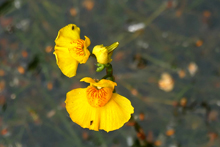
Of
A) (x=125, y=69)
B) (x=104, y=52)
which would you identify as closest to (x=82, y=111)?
(x=104, y=52)

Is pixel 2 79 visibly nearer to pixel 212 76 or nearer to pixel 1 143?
pixel 1 143

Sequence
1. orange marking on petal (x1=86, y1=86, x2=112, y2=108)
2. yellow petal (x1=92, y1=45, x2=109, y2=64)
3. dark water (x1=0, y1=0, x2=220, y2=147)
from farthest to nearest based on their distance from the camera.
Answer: dark water (x1=0, y1=0, x2=220, y2=147) < orange marking on petal (x1=86, y1=86, x2=112, y2=108) < yellow petal (x1=92, y1=45, x2=109, y2=64)

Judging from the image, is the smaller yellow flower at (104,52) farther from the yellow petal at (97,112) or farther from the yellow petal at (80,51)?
the yellow petal at (97,112)

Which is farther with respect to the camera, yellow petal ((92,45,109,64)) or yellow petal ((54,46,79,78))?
yellow petal ((54,46,79,78))

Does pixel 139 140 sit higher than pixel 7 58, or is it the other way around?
pixel 7 58

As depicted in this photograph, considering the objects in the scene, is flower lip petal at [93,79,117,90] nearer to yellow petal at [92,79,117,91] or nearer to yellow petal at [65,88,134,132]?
yellow petal at [92,79,117,91]

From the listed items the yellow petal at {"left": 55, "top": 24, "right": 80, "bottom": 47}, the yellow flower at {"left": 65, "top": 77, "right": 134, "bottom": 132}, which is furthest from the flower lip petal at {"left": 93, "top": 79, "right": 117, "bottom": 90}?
the yellow petal at {"left": 55, "top": 24, "right": 80, "bottom": 47}

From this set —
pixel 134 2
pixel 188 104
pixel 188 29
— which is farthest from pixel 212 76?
pixel 134 2
